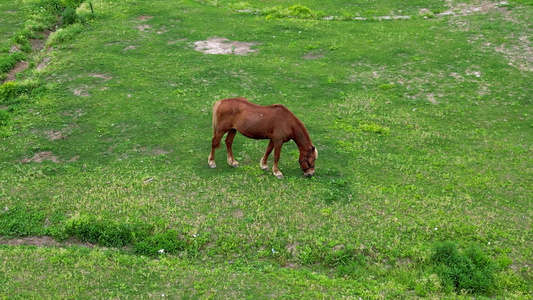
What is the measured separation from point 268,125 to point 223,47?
10.7m

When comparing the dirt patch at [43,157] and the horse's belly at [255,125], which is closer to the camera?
the horse's belly at [255,125]

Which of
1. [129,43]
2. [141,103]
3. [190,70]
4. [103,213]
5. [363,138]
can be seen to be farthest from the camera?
[129,43]

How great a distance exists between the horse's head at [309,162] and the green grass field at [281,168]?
0.30m

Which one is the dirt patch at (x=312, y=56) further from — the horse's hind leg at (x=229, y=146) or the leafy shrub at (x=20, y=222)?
the leafy shrub at (x=20, y=222)

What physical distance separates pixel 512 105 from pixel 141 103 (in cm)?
1290

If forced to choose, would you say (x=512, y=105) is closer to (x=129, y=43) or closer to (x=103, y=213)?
(x=103, y=213)

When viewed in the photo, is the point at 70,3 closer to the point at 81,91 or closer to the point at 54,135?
the point at 81,91

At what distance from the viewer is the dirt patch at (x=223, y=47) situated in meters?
20.4

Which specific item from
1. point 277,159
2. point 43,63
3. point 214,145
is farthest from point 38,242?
point 43,63

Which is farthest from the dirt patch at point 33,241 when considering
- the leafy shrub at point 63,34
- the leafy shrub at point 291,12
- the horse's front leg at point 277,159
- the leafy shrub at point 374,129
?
the leafy shrub at point 291,12

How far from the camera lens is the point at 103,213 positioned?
32.8 ft

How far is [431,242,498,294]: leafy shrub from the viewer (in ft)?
27.4

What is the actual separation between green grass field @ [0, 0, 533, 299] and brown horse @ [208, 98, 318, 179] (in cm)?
66

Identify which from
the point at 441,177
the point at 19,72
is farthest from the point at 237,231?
the point at 19,72
